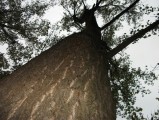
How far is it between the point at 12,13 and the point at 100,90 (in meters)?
8.83

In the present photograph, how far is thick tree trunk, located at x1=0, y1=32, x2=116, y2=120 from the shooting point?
262 cm

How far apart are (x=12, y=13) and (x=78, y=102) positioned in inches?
362

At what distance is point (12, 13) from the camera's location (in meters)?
10.7

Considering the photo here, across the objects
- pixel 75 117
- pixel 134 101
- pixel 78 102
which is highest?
pixel 134 101

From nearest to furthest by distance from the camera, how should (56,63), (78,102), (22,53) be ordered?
(78,102), (56,63), (22,53)

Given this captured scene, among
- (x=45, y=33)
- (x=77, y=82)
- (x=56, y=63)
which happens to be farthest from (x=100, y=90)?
(x=45, y=33)

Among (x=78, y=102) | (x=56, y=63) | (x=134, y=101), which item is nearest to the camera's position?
(x=78, y=102)

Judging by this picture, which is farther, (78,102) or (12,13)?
(12,13)

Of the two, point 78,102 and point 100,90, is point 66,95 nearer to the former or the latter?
point 78,102

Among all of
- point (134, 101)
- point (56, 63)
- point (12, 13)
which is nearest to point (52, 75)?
point (56, 63)

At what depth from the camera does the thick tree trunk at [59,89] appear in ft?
8.59

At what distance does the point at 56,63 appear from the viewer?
3.68m

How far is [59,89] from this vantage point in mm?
2947

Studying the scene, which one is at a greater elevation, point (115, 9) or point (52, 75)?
point (115, 9)
